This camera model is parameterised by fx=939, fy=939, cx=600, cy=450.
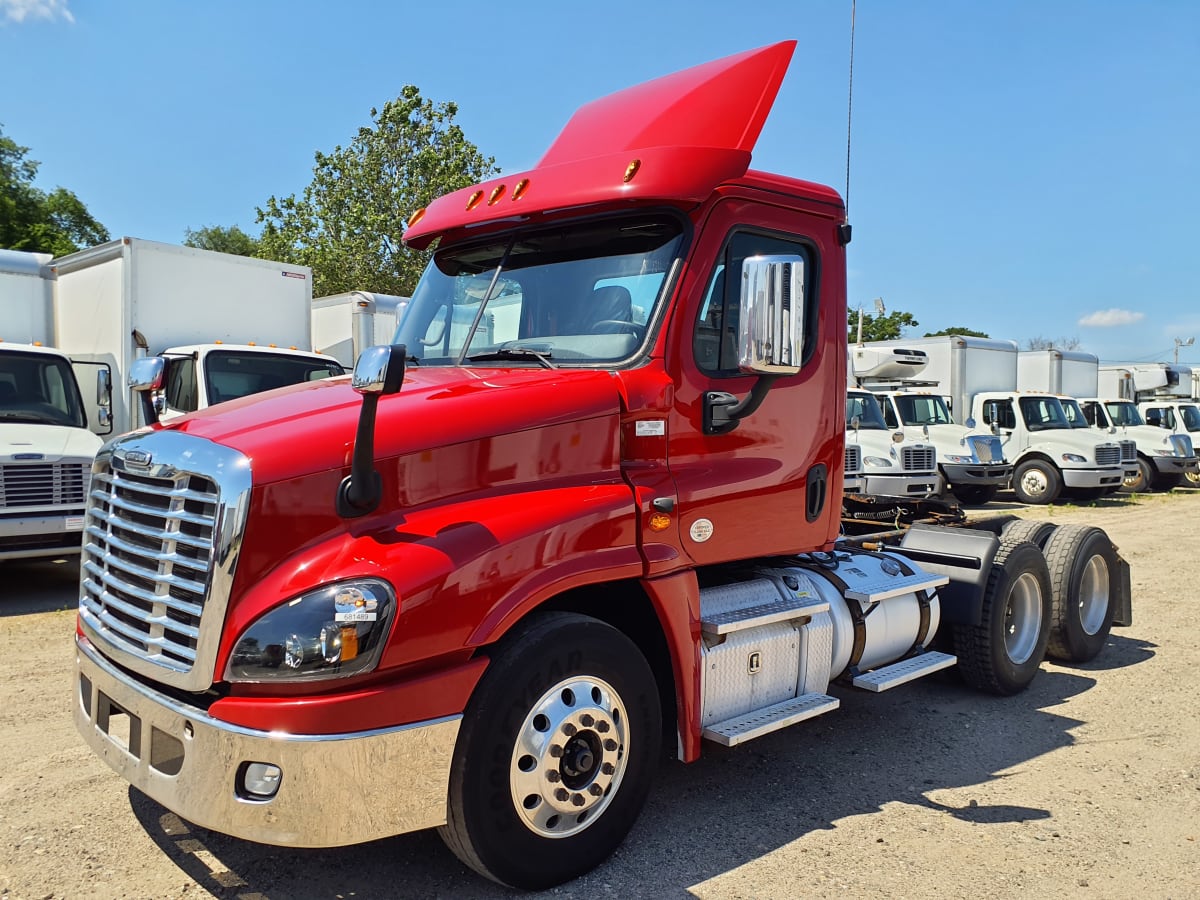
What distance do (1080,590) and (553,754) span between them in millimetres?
4823

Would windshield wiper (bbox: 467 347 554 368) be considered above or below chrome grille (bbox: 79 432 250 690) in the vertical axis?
above

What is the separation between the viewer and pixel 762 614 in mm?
4168

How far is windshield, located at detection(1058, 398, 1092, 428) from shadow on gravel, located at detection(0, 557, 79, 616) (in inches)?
711

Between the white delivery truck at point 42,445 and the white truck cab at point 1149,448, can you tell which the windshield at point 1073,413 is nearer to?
the white truck cab at point 1149,448

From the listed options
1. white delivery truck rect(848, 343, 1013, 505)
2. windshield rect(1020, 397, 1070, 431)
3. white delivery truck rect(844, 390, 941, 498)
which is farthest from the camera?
windshield rect(1020, 397, 1070, 431)

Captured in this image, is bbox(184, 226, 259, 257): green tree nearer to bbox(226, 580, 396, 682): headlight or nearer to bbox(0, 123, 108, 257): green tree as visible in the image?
bbox(0, 123, 108, 257): green tree

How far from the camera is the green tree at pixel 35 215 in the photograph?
31984mm

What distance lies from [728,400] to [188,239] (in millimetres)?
63387

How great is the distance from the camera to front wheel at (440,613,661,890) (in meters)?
3.13

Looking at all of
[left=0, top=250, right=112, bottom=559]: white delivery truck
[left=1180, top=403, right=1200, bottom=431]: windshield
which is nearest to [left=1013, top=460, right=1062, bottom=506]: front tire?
[left=1180, top=403, right=1200, bottom=431]: windshield

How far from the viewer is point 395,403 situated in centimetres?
334

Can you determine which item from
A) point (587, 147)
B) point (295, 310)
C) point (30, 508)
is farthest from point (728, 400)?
point (295, 310)

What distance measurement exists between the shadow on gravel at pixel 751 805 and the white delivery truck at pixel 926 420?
34.1ft

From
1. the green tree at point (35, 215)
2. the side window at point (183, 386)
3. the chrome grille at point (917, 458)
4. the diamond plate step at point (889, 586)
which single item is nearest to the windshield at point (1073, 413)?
the chrome grille at point (917, 458)
